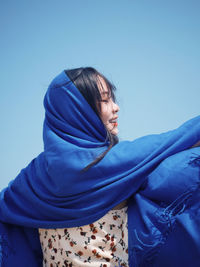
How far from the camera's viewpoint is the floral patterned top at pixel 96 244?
1.80 meters

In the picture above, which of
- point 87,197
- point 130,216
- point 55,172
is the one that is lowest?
point 130,216

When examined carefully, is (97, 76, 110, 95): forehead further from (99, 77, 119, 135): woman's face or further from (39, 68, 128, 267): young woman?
(39, 68, 128, 267): young woman

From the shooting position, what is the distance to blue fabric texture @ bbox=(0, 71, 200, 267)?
1.61m

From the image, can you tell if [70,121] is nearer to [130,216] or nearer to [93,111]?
[93,111]

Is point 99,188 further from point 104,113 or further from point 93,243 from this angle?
point 104,113

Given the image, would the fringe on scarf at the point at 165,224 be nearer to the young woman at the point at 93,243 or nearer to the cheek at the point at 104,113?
the young woman at the point at 93,243

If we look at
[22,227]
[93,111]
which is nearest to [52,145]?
[93,111]

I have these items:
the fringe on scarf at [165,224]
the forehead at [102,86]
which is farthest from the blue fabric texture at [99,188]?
the forehead at [102,86]

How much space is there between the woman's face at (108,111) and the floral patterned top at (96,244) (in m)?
0.52

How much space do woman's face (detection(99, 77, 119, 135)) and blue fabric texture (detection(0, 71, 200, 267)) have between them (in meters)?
0.08

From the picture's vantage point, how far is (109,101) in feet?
7.16

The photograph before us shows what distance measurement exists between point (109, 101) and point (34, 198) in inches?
29.4

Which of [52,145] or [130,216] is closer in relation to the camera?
[130,216]

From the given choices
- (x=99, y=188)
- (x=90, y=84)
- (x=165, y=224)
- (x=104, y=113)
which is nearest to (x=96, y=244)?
(x=99, y=188)
